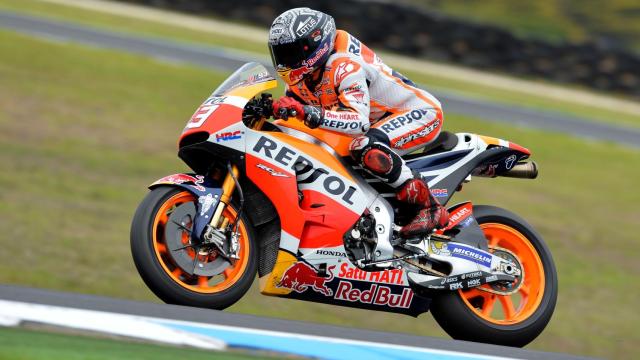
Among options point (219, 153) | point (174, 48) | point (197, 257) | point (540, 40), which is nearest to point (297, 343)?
point (197, 257)

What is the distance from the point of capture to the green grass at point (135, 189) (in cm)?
827

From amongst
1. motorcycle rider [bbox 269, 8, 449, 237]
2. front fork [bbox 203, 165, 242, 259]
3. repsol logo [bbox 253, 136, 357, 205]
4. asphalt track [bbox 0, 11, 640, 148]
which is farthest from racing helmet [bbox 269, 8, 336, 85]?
asphalt track [bbox 0, 11, 640, 148]

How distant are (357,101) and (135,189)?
5617mm

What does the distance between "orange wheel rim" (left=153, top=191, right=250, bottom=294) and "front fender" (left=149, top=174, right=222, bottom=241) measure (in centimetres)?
6

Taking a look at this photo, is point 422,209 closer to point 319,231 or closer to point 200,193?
point 319,231

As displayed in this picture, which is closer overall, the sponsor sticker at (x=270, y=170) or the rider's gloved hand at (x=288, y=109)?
the rider's gloved hand at (x=288, y=109)

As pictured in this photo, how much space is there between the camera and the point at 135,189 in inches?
445

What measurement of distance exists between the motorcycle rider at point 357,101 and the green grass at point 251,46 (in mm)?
13486

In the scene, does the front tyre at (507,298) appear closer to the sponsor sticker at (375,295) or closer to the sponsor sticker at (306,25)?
the sponsor sticker at (375,295)

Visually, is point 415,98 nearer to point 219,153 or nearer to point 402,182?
point 402,182

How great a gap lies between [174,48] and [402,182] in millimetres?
14123

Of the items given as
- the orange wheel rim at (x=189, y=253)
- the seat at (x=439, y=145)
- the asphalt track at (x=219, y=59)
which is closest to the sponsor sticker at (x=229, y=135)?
the orange wheel rim at (x=189, y=253)

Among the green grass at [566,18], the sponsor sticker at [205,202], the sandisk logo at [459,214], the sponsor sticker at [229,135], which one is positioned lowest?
the sponsor sticker at [205,202]

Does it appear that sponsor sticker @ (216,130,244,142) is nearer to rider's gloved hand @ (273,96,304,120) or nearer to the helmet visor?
rider's gloved hand @ (273,96,304,120)
